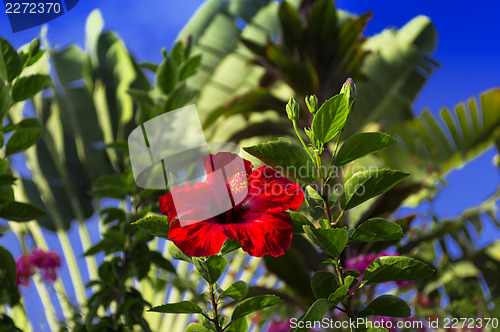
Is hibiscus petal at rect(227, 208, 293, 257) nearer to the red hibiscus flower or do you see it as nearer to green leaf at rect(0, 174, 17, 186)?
the red hibiscus flower

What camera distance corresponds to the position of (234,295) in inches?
15.7

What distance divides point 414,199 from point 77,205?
2.32 metres

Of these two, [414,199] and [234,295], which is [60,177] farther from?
[234,295]

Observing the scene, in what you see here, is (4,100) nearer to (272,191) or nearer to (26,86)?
(26,86)

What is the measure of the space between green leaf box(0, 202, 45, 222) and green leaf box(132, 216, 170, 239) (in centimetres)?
33

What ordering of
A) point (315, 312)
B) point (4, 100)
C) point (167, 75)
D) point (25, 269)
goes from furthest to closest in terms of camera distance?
point (25, 269) → point (167, 75) → point (4, 100) → point (315, 312)

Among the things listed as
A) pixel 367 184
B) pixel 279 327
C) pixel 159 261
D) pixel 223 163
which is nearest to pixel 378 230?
pixel 367 184

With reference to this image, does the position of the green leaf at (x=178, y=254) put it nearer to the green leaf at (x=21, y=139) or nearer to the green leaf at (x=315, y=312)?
the green leaf at (x=315, y=312)

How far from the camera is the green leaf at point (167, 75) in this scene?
0.78m

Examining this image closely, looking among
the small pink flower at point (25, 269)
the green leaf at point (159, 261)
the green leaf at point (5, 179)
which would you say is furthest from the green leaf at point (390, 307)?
the small pink flower at point (25, 269)

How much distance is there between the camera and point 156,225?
1.21 feet

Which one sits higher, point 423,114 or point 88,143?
point 88,143

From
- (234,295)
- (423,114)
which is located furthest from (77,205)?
(234,295)

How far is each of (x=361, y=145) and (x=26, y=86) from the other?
0.50m
